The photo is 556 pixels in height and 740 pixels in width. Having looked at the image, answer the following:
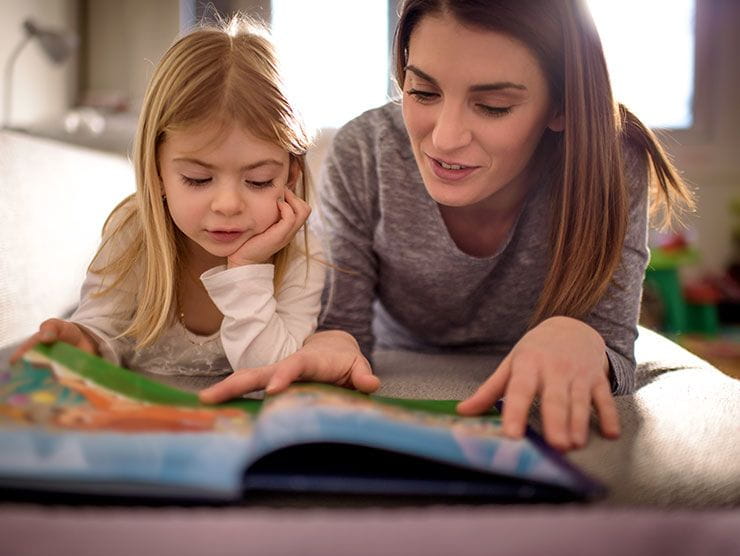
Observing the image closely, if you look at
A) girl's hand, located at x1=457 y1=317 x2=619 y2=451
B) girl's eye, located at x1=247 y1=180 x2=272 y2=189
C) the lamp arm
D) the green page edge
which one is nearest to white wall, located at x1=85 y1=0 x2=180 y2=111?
the lamp arm

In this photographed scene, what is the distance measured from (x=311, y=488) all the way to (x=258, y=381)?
0.21 meters

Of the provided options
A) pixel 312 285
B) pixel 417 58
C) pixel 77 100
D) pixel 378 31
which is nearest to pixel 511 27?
pixel 417 58

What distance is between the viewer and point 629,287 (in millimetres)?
850

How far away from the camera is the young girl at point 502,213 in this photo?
64cm

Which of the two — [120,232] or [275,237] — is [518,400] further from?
[120,232]

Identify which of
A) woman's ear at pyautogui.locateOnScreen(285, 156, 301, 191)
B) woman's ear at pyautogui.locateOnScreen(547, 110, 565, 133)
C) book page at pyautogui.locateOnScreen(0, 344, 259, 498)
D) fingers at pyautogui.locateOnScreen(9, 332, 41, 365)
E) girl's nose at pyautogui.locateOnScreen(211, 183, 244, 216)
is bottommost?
book page at pyautogui.locateOnScreen(0, 344, 259, 498)

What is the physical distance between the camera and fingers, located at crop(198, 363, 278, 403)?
0.57 meters

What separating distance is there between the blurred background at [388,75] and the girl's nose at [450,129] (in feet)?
6.12

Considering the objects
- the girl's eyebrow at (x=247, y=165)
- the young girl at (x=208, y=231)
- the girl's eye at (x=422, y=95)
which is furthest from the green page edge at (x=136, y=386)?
the girl's eye at (x=422, y=95)

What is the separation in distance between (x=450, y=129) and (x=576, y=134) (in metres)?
0.16

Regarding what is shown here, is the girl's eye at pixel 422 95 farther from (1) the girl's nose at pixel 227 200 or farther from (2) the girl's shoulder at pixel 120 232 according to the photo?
(2) the girl's shoulder at pixel 120 232

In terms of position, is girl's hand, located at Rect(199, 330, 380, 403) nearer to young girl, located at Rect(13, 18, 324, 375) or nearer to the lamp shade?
young girl, located at Rect(13, 18, 324, 375)

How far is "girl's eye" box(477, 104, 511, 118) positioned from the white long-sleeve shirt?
286 mm

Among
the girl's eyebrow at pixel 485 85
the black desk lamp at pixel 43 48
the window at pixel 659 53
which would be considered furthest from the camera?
the window at pixel 659 53
